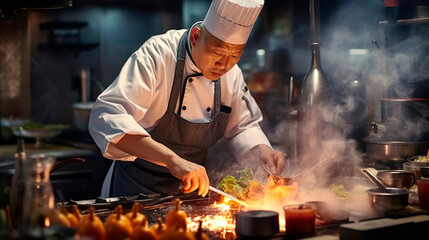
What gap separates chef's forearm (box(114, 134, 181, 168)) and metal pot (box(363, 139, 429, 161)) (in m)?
1.46

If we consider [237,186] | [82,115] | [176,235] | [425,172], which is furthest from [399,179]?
[82,115]

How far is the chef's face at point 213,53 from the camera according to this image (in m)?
2.76

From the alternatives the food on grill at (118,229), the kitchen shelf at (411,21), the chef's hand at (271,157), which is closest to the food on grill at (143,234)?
the food on grill at (118,229)

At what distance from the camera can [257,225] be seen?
1832 mm

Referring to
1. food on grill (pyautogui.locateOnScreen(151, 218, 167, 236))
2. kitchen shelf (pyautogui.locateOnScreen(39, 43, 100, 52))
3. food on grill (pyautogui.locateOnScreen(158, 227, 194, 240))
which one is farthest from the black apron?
kitchen shelf (pyautogui.locateOnScreen(39, 43, 100, 52))

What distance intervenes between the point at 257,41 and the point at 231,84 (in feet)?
11.8

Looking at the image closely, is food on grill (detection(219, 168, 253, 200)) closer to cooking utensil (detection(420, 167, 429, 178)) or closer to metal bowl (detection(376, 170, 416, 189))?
metal bowl (detection(376, 170, 416, 189))

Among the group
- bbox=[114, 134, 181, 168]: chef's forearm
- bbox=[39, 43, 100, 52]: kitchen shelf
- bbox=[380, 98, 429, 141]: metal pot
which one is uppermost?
bbox=[39, 43, 100, 52]: kitchen shelf

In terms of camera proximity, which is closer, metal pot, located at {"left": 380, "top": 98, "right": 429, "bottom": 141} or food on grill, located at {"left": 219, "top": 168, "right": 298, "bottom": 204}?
food on grill, located at {"left": 219, "top": 168, "right": 298, "bottom": 204}

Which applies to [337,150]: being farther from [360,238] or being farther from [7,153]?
[7,153]

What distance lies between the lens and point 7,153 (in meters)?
5.23

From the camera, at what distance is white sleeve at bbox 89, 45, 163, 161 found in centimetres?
248

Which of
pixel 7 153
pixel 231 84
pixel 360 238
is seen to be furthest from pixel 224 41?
pixel 7 153

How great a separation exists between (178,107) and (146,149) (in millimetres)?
623
